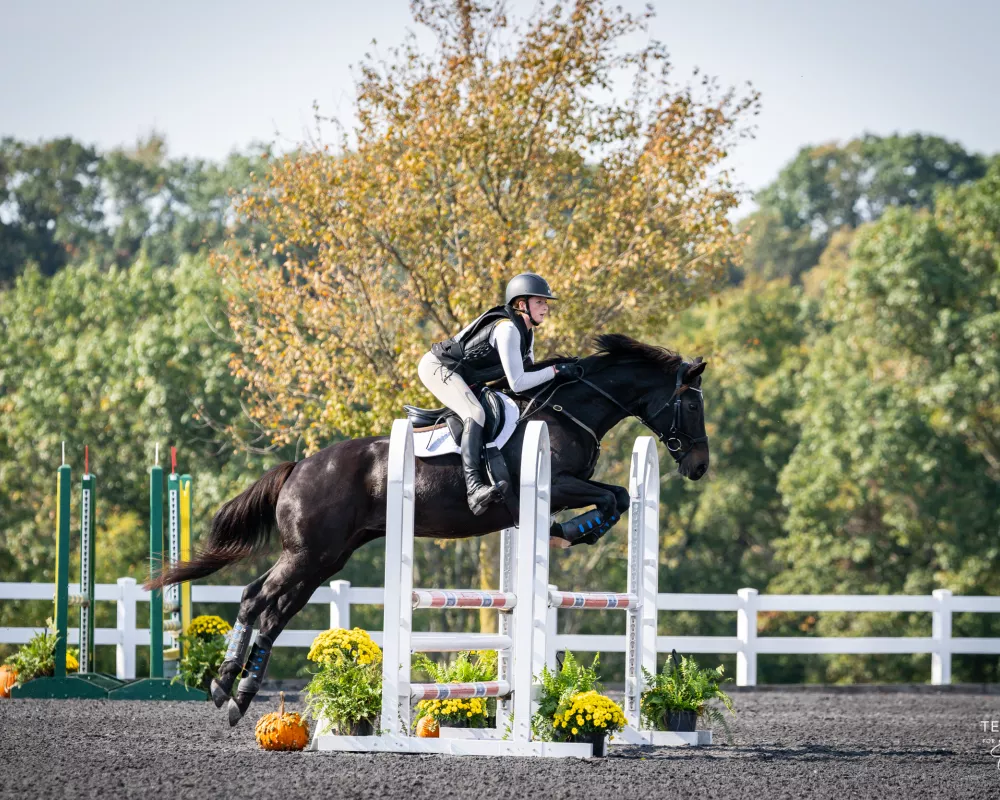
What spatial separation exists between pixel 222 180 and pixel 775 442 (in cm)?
1921

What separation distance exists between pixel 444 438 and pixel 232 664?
5.57 feet

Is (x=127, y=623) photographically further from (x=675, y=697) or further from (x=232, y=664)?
(x=675, y=697)

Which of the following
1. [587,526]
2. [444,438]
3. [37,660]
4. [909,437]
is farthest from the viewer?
[909,437]

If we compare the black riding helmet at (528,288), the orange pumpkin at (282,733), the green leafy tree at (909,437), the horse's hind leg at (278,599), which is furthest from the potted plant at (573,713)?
the green leafy tree at (909,437)

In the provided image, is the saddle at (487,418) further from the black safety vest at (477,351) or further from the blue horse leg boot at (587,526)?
the blue horse leg boot at (587,526)

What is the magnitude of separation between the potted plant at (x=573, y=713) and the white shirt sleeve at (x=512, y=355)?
1.50 meters

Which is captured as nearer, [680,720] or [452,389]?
[452,389]

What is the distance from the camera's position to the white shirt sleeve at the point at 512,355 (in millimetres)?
6621

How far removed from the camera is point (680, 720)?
23.3 feet

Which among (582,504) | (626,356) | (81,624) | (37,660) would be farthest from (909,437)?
(582,504)

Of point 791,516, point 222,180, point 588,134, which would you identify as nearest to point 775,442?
point 791,516

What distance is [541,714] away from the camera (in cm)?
633

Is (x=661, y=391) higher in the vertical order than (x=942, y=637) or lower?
higher

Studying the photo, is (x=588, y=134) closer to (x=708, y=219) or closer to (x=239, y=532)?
(x=708, y=219)
